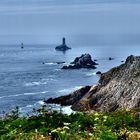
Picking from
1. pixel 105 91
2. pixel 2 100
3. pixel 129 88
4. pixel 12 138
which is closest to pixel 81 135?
pixel 12 138

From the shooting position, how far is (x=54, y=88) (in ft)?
355

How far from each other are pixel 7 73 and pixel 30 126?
4850 inches

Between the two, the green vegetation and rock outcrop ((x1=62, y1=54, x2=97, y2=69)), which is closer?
the green vegetation

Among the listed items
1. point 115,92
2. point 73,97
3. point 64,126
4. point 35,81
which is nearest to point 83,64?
point 35,81

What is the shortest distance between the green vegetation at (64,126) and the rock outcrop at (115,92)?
4285 centimetres

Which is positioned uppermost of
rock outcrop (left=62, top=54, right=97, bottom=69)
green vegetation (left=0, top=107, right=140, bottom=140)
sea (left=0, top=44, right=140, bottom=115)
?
green vegetation (left=0, top=107, right=140, bottom=140)

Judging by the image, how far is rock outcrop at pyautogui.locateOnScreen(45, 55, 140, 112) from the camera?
6469 cm

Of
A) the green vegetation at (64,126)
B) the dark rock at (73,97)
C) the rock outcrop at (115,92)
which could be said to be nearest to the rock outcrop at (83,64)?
the dark rock at (73,97)

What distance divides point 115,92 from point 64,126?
5359cm

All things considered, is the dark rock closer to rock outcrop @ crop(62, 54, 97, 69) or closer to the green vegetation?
the green vegetation

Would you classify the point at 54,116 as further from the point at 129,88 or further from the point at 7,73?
the point at 7,73

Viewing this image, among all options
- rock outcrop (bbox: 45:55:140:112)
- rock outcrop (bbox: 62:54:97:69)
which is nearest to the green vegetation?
rock outcrop (bbox: 45:55:140:112)

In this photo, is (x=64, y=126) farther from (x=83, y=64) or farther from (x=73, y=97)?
(x=83, y=64)

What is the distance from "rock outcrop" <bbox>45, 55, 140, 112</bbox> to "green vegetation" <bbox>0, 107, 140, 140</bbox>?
42.9m
